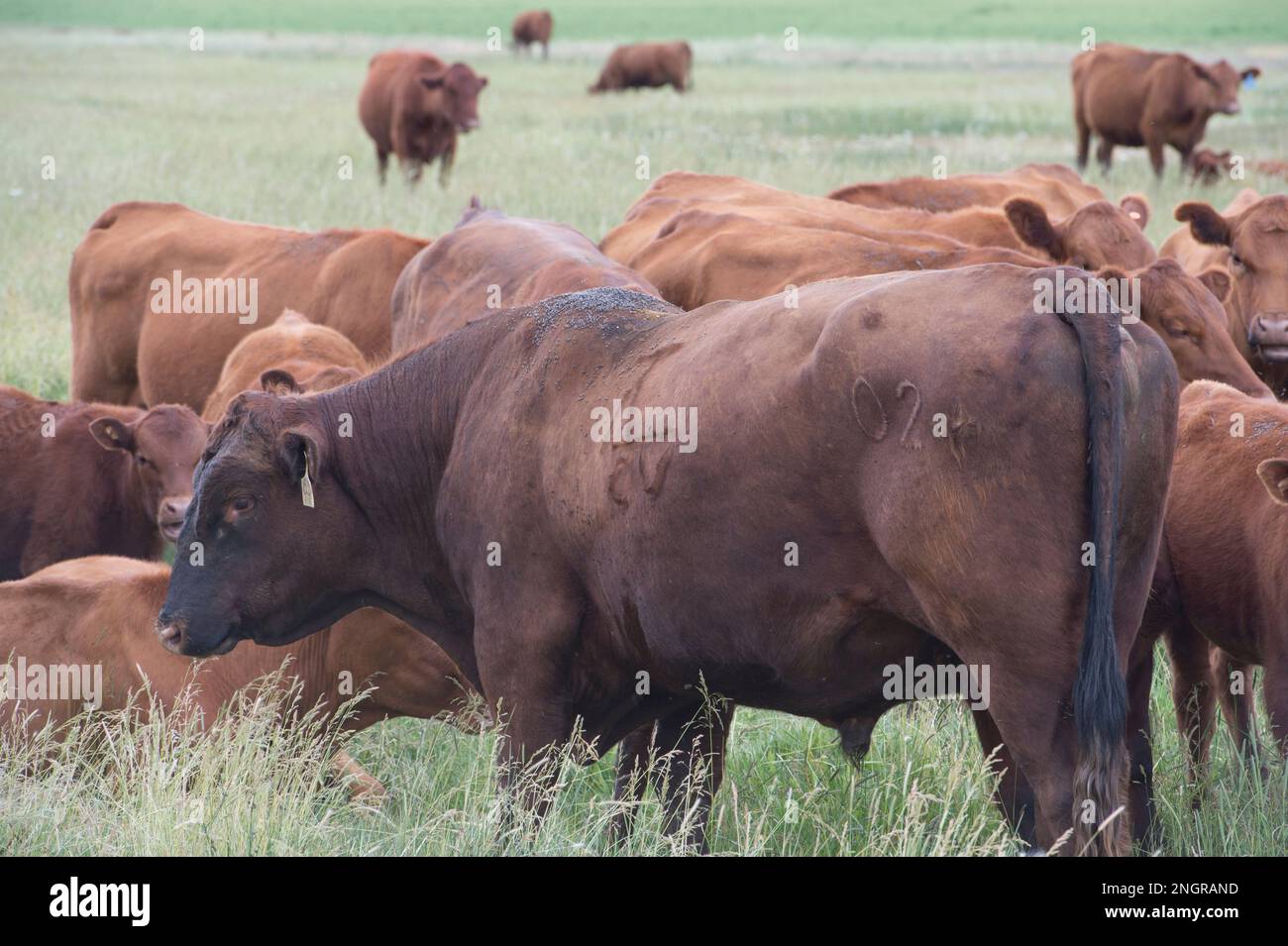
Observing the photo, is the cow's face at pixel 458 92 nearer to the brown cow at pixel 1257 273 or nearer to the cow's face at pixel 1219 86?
the cow's face at pixel 1219 86

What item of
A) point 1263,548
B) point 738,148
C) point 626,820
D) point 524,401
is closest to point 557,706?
point 626,820

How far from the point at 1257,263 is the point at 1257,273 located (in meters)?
0.06

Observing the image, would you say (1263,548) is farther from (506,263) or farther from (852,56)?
(852,56)

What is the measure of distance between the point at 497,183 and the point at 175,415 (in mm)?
13624

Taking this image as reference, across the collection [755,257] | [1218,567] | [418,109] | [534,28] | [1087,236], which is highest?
[534,28]

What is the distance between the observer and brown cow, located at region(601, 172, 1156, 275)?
26.1ft

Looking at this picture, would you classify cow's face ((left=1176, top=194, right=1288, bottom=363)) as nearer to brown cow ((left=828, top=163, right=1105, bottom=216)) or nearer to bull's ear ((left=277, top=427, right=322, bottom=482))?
brown cow ((left=828, top=163, right=1105, bottom=216))

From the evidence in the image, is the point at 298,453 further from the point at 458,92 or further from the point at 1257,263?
the point at 458,92

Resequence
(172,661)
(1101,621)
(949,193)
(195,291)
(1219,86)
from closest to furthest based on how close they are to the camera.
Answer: (1101,621) → (172,661) → (195,291) → (949,193) → (1219,86)

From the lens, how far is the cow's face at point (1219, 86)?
25406 mm

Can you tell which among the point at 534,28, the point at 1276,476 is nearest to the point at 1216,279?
the point at 1276,476

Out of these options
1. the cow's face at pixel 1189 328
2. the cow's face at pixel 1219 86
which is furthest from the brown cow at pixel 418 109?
the cow's face at pixel 1189 328

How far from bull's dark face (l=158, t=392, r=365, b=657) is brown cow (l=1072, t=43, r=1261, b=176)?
21.8 meters

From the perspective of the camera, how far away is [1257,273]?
8156 mm
